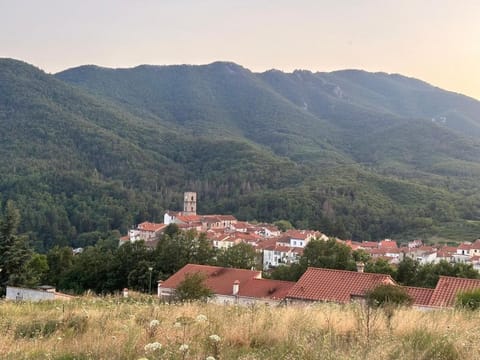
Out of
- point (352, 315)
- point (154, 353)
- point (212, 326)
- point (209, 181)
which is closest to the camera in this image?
point (154, 353)

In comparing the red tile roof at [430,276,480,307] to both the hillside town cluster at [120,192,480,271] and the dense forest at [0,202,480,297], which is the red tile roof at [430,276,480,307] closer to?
the dense forest at [0,202,480,297]

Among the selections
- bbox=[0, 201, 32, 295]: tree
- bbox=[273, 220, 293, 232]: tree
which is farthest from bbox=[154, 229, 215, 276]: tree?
bbox=[273, 220, 293, 232]: tree

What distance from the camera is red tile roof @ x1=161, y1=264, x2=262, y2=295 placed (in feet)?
84.1

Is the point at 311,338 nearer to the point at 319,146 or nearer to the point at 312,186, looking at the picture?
the point at 312,186

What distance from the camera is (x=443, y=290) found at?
18.2 meters

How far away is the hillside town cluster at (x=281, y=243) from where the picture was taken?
198 ft

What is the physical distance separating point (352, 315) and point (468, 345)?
6.08 ft

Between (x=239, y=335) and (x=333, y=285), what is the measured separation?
49.3ft

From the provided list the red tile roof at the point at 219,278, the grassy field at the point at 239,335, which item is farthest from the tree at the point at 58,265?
the grassy field at the point at 239,335

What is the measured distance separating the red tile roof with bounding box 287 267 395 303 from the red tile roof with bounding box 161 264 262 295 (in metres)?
5.60

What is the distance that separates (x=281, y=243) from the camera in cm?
6794

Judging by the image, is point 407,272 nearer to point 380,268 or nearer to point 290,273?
point 380,268

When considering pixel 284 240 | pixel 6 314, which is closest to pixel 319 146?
pixel 284 240

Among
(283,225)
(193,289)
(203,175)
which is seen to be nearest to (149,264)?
(193,289)
